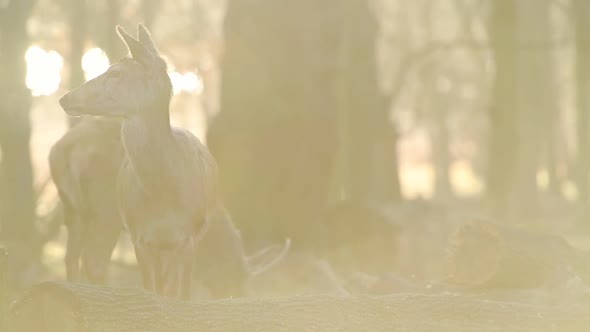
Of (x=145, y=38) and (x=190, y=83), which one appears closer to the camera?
(x=145, y=38)

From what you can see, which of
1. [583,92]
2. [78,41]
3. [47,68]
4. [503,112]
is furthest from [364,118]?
[47,68]

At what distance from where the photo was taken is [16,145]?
15133 millimetres

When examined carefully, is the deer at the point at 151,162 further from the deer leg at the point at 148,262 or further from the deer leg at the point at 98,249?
the deer leg at the point at 98,249

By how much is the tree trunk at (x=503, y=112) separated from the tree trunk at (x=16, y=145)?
7696 mm

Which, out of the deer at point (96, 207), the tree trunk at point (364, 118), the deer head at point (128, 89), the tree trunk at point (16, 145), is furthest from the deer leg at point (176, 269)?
the tree trunk at point (364, 118)

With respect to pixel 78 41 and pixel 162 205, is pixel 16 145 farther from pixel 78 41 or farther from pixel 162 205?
pixel 78 41

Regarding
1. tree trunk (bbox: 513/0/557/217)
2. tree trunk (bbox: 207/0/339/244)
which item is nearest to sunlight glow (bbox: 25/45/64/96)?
tree trunk (bbox: 513/0/557/217)

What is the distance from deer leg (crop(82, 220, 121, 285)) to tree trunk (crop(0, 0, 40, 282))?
14.0 feet

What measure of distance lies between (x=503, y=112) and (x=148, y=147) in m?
11.1

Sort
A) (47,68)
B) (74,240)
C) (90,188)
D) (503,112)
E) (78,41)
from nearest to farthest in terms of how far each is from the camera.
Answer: (90,188) < (74,240) < (503,112) < (78,41) < (47,68)

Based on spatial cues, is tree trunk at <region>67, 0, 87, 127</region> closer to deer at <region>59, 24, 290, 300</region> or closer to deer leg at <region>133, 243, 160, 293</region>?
deer at <region>59, 24, 290, 300</region>

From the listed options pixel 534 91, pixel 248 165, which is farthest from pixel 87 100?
pixel 534 91

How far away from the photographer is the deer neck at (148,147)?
30.6 feet

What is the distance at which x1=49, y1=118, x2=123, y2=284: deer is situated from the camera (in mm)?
10883
